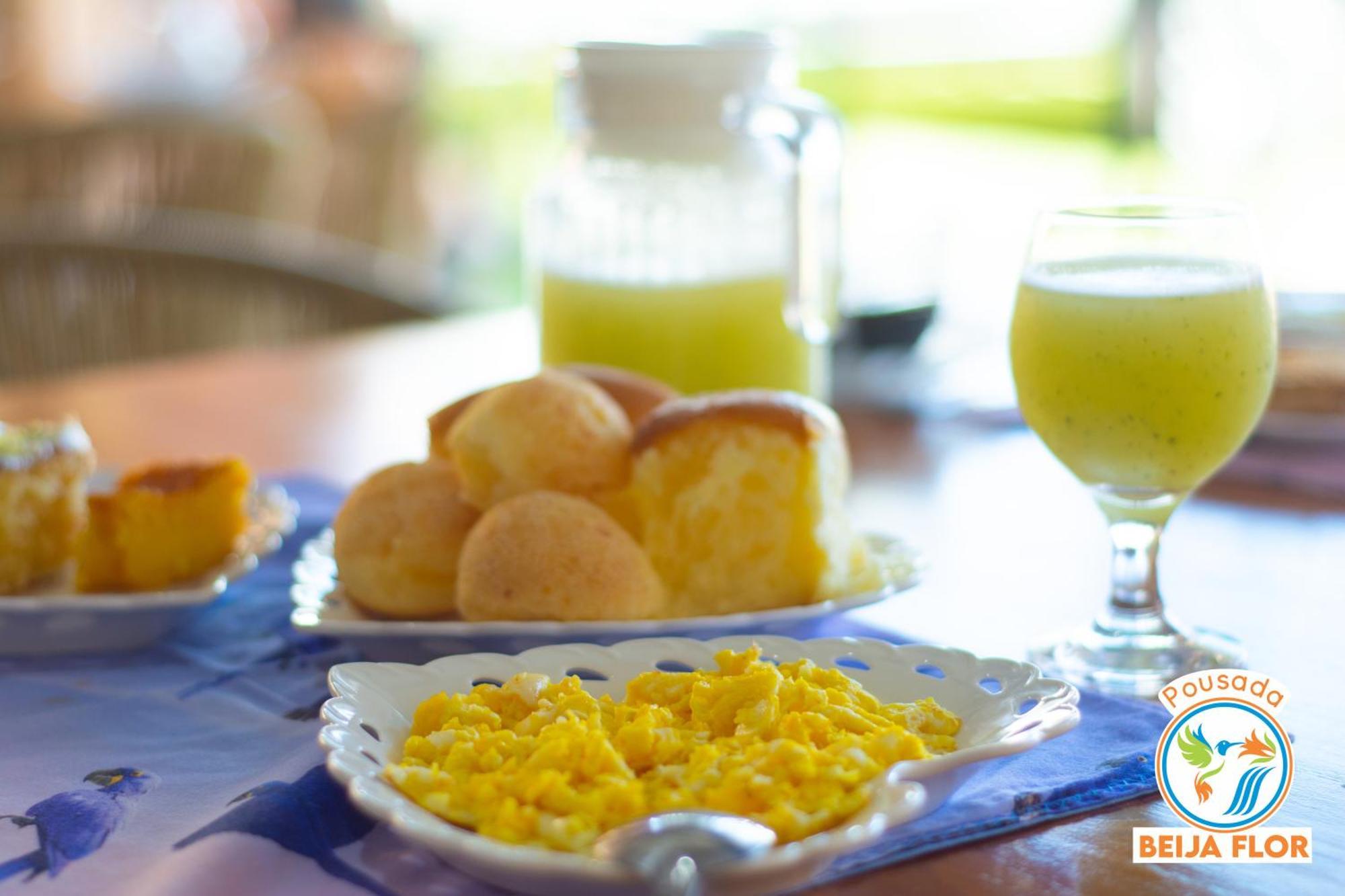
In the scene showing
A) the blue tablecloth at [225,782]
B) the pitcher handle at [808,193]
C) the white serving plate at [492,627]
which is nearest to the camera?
the blue tablecloth at [225,782]

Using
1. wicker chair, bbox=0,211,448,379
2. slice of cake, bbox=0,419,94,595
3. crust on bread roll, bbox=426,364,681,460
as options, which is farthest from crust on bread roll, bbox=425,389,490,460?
wicker chair, bbox=0,211,448,379

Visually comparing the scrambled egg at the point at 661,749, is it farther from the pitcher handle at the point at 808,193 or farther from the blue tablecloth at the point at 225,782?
the pitcher handle at the point at 808,193

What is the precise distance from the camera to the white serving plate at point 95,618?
2.93 feet

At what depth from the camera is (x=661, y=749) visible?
0.63m

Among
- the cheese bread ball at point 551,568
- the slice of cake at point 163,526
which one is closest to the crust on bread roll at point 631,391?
the cheese bread ball at point 551,568

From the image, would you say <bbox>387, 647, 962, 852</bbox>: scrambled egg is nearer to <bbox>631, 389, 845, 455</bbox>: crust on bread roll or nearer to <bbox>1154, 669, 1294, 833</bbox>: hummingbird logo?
<bbox>1154, 669, 1294, 833</bbox>: hummingbird logo

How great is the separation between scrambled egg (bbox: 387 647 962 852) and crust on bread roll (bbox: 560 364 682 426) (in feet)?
1.12

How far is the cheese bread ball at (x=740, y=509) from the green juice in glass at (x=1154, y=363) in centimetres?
16

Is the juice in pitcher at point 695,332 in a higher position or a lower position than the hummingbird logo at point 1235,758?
higher

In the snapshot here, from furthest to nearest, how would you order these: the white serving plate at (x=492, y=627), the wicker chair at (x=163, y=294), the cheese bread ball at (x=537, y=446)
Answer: the wicker chair at (x=163, y=294)
the cheese bread ball at (x=537, y=446)
the white serving plate at (x=492, y=627)

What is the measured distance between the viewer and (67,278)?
2240 mm

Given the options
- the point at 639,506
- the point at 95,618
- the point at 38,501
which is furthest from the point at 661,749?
the point at 38,501

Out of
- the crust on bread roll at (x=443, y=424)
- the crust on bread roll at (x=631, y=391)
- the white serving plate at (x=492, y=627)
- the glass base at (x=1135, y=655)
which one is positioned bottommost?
the glass base at (x=1135, y=655)

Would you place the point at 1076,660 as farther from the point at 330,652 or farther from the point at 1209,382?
the point at 330,652
